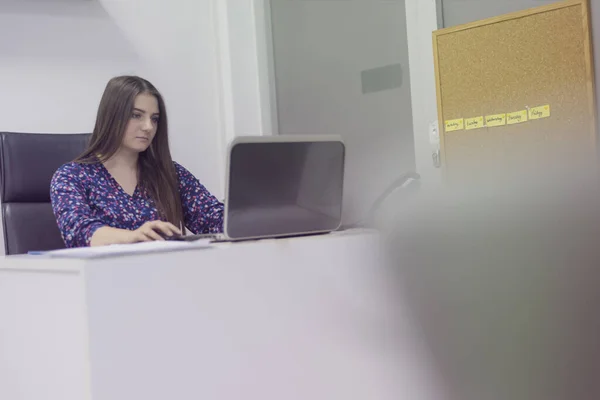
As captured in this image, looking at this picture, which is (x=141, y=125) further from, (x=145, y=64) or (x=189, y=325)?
(x=189, y=325)

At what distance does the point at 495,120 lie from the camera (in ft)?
6.88

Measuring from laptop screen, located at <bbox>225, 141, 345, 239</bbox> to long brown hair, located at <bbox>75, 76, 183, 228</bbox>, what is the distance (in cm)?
92

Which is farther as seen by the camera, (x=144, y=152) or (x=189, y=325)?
(x=144, y=152)

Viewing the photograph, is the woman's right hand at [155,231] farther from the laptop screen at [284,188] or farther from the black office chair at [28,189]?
the black office chair at [28,189]

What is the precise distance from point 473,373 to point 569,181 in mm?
156

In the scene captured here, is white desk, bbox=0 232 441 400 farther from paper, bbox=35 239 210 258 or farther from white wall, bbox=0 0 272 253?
white wall, bbox=0 0 272 253

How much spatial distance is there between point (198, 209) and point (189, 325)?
124cm

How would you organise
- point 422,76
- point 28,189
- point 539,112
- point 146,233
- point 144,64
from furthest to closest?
1. point 144,64
2. point 422,76
3. point 28,189
4. point 539,112
5. point 146,233

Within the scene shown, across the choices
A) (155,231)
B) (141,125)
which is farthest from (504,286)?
(141,125)

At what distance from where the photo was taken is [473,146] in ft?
7.04

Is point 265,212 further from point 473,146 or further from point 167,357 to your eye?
point 473,146

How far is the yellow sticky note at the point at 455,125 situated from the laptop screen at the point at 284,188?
0.79 metres

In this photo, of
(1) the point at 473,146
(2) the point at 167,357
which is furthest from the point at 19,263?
(1) the point at 473,146

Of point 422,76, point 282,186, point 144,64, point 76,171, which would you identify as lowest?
point 282,186
